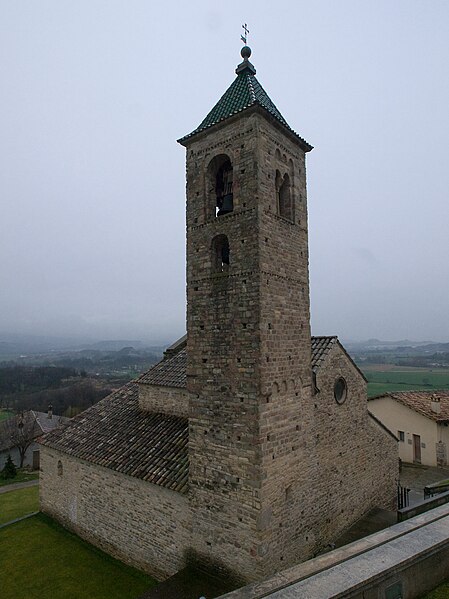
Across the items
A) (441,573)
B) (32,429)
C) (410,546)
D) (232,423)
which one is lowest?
(32,429)

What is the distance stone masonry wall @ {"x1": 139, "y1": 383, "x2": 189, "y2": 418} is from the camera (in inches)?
528

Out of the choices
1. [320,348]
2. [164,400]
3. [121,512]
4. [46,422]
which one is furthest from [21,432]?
[320,348]

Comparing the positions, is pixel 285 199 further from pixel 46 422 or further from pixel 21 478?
pixel 46 422

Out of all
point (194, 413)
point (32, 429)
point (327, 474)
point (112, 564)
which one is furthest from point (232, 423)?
point (32, 429)

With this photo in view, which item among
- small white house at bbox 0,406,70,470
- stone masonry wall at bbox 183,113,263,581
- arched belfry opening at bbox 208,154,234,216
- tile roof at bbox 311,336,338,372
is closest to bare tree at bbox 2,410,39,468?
small white house at bbox 0,406,70,470

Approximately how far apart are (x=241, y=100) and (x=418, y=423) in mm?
19206

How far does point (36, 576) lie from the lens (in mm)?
11344

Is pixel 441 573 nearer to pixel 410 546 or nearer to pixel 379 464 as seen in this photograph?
pixel 410 546

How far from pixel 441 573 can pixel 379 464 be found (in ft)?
29.0

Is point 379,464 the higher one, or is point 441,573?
point 441,573

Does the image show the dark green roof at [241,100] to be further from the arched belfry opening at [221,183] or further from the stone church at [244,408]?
the arched belfry opening at [221,183]

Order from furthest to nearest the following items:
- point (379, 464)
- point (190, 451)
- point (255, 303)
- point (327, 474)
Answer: point (379, 464) → point (327, 474) → point (190, 451) → point (255, 303)

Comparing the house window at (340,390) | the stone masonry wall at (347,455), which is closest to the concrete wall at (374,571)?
the stone masonry wall at (347,455)

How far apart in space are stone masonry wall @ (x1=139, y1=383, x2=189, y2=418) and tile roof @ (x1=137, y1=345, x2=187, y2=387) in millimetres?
191
